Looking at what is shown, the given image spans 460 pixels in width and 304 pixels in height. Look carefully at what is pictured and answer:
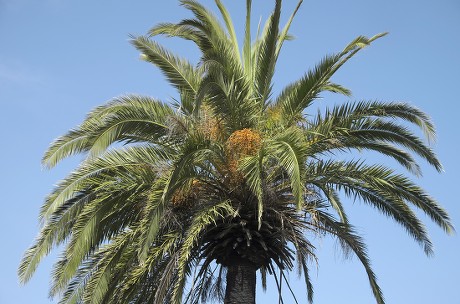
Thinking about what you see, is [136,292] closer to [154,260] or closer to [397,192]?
[154,260]

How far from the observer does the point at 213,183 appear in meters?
14.4

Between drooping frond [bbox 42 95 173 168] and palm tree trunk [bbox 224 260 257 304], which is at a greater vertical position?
drooping frond [bbox 42 95 173 168]

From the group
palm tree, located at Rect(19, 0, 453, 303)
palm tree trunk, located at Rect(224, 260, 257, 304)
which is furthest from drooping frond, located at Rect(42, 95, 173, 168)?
palm tree trunk, located at Rect(224, 260, 257, 304)

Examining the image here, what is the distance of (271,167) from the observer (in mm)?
13961

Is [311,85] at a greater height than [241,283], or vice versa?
[311,85]

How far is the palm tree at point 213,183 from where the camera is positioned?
45.6 feet

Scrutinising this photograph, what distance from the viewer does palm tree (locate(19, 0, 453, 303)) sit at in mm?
13906

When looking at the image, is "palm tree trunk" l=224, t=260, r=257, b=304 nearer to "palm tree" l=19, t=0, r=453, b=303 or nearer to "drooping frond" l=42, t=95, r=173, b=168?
"palm tree" l=19, t=0, r=453, b=303

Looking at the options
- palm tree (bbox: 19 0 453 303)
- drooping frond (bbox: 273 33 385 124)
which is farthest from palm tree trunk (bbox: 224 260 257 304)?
drooping frond (bbox: 273 33 385 124)

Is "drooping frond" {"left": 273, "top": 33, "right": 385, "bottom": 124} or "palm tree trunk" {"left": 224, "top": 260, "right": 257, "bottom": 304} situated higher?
"drooping frond" {"left": 273, "top": 33, "right": 385, "bottom": 124}

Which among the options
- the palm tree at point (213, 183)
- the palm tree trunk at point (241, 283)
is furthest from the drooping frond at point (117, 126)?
the palm tree trunk at point (241, 283)

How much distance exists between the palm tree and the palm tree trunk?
2 centimetres

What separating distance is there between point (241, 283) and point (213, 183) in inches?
74.7

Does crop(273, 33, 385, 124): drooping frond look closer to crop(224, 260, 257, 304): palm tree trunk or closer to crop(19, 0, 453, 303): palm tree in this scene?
crop(19, 0, 453, 303): palm tree
